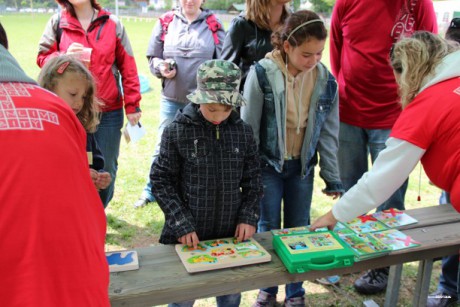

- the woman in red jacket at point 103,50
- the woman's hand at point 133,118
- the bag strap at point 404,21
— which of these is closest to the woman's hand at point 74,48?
the woman in red jacket at point 103,50

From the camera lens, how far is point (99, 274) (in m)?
1.15

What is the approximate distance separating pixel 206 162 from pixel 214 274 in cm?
46

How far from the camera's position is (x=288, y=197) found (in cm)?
235

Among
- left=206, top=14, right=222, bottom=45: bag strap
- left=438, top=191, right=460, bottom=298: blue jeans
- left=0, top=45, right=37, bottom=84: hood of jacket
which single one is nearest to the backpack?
left=206, top=14, right=222, bottom=45: bag strap

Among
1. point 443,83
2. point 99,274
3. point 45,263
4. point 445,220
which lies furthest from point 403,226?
point 45,263

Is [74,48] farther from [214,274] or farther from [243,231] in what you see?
[214,274]

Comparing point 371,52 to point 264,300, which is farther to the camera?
point 371,52

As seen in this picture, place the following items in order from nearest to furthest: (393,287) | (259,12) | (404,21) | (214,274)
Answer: (214,274) < (393,287) < (259,12) < (404,21)

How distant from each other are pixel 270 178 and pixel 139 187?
231 cm

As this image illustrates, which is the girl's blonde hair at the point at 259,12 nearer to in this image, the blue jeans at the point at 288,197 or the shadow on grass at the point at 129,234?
the blue jeans at the point at 288,197

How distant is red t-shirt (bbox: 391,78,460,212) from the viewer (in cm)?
158

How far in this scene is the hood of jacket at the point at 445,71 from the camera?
1.63m

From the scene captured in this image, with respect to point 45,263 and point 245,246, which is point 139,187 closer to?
point 245,246

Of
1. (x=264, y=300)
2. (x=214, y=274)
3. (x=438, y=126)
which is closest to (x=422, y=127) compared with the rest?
(x=438, y=126)
